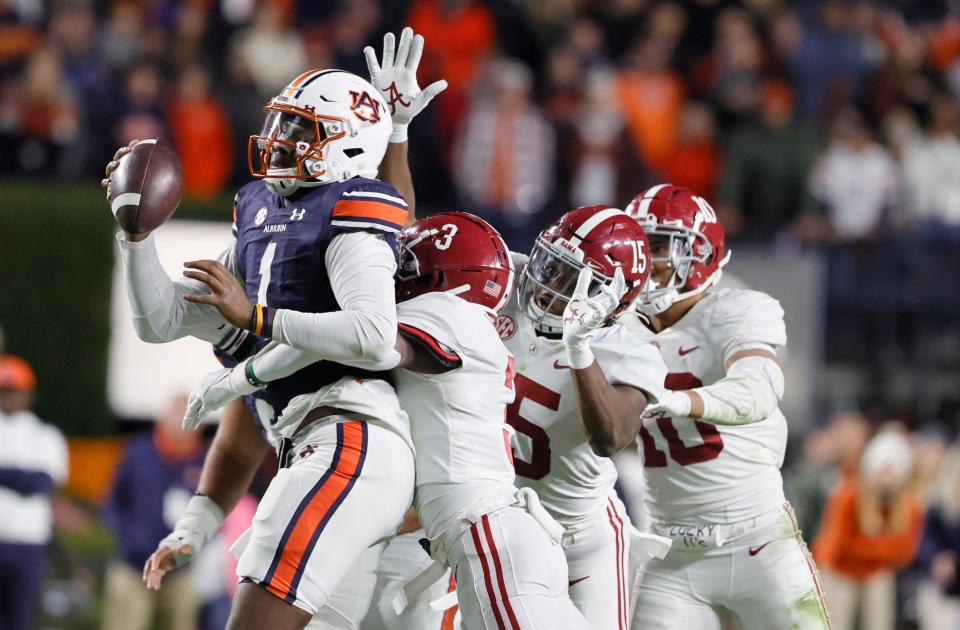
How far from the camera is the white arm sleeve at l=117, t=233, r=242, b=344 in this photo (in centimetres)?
398

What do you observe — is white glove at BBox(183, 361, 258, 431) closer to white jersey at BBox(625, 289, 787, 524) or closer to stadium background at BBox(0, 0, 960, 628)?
white jersey at BBox(625, 289, 787, 524)

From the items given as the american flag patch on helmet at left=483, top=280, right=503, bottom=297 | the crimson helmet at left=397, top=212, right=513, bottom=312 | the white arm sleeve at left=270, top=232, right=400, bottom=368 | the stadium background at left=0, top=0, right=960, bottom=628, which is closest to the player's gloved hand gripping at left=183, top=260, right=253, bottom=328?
the white arm sleeve at left=270, top=232, right=400, bottom=368

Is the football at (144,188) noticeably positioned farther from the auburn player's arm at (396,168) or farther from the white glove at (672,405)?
the white glove at (672,405)

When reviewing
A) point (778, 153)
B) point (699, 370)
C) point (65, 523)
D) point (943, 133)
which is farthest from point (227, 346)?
point (943, 133)

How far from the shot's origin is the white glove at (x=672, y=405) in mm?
4414

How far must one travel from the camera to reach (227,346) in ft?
14.4

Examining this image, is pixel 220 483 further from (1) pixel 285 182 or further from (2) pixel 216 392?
(1) pixel 285 182

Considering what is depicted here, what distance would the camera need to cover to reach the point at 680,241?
16.5 ft

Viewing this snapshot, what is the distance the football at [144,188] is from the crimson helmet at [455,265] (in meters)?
0.70

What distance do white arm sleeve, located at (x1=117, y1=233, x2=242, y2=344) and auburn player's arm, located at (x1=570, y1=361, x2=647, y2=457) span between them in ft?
3.37

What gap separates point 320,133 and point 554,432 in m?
1.18

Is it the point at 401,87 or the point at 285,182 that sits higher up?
the point at 401,87

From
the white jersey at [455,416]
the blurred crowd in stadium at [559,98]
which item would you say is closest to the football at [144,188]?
the white jersey at [455,416]

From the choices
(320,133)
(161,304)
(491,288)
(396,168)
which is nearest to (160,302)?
(161,304)
